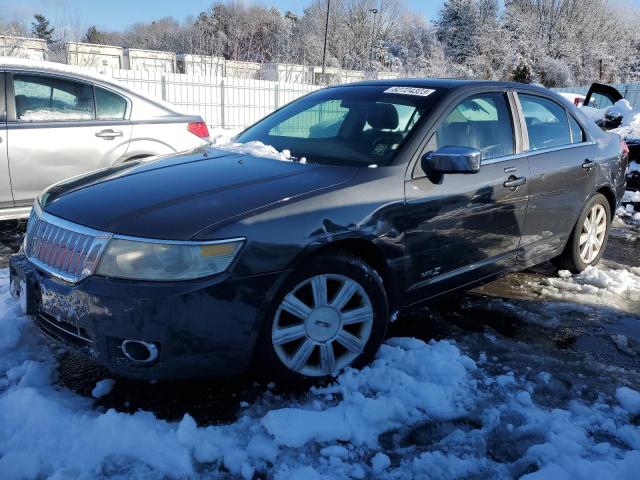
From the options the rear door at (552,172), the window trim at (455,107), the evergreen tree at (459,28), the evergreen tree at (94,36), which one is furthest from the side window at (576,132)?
the evergreen tree at (94,36)

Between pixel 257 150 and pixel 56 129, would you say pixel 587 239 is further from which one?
pixel 56 129

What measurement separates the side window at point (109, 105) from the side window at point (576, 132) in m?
3.99

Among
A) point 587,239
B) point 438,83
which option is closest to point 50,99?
point 438,83

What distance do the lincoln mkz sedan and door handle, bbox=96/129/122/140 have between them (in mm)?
1827

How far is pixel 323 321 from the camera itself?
2688 millimetres

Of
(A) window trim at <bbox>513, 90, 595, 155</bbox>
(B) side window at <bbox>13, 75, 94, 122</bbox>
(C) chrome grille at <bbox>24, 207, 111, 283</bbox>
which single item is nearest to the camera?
(C) chrome grille at <bbox>24, 207, 111, 283</bbox>

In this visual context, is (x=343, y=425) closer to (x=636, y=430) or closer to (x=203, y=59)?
(x=636, y=430)

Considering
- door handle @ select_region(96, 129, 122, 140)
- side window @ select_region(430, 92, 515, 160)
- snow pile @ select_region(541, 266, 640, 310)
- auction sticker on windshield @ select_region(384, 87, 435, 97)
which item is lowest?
snow pile @ select_region(541, 266, 640, 310)

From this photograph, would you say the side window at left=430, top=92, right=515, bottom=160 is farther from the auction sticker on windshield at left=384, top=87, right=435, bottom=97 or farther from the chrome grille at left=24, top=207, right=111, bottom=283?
the chrome grille at left=24, top=207, right=111, bottom=283

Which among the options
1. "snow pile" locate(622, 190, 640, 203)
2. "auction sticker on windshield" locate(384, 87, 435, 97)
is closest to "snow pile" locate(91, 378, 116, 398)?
"auction sticker on windshield" locate(384, 87, 435, 97)

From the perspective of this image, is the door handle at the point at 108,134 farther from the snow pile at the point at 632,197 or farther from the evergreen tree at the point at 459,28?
the evergreen tree at the point at 459,28

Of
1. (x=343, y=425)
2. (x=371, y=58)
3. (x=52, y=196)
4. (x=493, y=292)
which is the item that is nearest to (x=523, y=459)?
(x=343, y=425)

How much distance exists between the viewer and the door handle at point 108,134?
203 inches

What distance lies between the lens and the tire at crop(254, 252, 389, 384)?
2.54 metres
